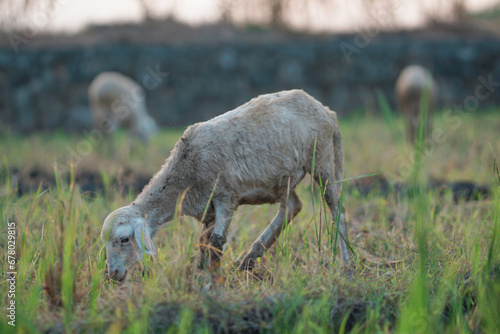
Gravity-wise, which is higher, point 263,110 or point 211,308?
point 263,110

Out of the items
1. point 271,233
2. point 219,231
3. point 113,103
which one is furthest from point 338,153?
point 113,103

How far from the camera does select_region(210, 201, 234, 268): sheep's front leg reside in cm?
264

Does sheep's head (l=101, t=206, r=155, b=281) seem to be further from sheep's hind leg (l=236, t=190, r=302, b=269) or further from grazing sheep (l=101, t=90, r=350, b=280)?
sheep's hind leg (l=236, t=190, r=302, b=269)

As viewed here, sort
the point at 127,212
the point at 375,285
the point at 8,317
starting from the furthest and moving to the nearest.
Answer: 1. the point at 127,212
2. the point at 375,285
3. the point at 8,317

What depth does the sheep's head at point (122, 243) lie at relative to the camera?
255 cm

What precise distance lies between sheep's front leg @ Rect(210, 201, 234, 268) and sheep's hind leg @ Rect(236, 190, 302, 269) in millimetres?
389

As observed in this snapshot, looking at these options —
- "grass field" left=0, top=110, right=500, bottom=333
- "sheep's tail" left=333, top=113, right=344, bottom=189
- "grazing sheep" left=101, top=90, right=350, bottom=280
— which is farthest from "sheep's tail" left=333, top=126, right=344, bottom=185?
"grass field" left=0, top=110, right=500, bottom=333

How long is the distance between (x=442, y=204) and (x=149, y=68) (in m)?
10.3

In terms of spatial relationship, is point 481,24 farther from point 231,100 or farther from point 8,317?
point 8,317

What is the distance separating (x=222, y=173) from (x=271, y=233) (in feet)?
2.39

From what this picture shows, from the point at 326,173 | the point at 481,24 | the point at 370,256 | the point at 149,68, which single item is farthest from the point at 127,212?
the point at 481,24

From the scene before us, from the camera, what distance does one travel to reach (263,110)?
2990 millimetres

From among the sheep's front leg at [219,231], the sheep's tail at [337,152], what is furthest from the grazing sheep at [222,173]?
the sheep's tail at [337,152]

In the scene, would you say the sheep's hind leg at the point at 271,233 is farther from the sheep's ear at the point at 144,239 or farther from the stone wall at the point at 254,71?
the stone wall at the point at 254,71
